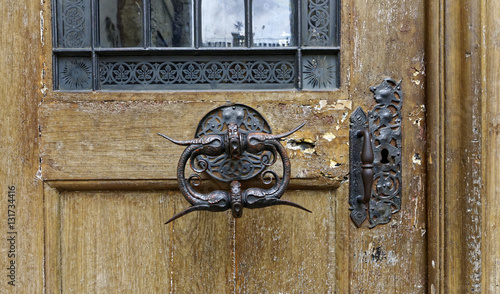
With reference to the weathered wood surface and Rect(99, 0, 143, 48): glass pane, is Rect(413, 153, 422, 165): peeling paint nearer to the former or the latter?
the weathered wood surface

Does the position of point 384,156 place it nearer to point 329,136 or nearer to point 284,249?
point 329,136

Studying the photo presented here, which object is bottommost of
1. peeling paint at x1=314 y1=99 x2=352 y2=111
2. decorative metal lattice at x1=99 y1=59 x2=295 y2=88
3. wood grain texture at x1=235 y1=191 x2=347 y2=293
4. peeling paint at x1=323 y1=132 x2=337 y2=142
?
wood grain texture at x1=235 y1=191 x2=347 y2=293

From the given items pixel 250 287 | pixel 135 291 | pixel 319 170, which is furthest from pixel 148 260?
pixel 319 170

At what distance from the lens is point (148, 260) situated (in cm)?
66

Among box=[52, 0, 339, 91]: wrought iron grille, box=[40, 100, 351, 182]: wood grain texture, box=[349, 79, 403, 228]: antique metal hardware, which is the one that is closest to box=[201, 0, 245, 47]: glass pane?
box=[52, 0, 339, 91]: wrought iron grille

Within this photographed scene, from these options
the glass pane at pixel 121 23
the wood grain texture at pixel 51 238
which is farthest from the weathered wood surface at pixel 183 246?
the glass pane at pixel 121 23

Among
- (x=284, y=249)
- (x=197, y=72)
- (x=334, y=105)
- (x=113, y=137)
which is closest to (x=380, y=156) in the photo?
(x=334, y=105)

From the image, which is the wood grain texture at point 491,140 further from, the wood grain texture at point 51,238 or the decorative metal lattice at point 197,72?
the wood grain texture at point 51,238

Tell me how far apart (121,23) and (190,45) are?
0.11 meters

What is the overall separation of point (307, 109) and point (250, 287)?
0.99 ft

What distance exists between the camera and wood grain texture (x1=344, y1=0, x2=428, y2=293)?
0.67m

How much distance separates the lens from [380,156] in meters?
0.66

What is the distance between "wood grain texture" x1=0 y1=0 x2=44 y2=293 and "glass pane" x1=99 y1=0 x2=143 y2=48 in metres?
0.10

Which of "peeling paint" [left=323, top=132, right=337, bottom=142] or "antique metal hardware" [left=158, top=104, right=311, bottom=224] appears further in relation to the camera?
"peeling paint" [left=323, top=132, right=337, bottom=142]
